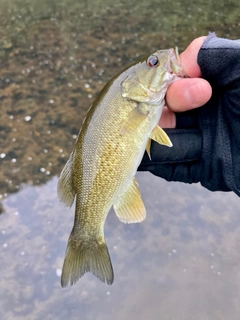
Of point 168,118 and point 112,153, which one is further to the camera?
point 168,118

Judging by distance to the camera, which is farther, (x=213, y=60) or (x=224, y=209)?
(x=224, y=209)

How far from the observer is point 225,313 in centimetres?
219

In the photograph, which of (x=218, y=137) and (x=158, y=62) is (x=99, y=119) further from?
(x=218, y=137)

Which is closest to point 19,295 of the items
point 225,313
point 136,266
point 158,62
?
point 136,266

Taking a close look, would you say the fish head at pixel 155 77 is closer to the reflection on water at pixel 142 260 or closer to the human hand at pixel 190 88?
the human hand at pixel 190 88

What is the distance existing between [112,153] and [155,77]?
324mm

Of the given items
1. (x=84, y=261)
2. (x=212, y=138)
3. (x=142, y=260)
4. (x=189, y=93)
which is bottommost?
(x=142, y=260)

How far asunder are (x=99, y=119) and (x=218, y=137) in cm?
51

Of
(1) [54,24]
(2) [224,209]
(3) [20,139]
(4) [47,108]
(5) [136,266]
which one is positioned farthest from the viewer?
(1) [54,24]

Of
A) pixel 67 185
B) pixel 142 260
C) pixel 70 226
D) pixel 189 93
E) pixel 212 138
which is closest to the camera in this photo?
pixel 189 93

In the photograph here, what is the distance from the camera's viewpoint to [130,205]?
149 centimetres

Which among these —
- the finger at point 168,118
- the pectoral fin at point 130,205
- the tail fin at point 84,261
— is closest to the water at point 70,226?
the tail fin at point 84,261

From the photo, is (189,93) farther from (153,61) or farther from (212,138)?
(212,138)

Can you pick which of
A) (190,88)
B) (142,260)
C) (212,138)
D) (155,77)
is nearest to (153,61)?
(155,77)
